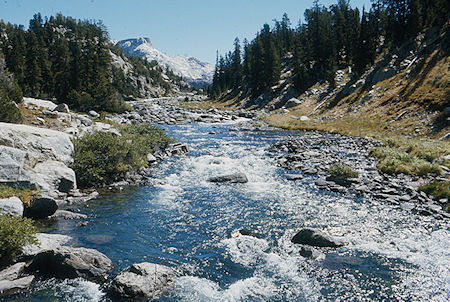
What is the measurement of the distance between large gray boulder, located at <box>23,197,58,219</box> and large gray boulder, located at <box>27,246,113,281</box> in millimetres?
4669

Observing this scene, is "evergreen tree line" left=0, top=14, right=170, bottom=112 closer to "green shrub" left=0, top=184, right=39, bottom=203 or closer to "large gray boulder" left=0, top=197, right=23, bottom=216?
"green shrub" left=0, top=184, right=39, bottom=203

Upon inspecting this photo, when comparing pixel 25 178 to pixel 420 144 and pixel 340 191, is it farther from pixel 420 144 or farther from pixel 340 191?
pixel 420 144

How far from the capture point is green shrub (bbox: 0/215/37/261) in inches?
371

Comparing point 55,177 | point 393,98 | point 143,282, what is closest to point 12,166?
point 55,177

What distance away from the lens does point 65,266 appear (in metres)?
9.66

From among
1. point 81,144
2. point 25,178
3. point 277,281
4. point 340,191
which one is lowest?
point 277,281

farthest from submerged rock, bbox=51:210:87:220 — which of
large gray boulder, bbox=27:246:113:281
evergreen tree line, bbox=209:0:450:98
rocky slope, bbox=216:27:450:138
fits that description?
evergreen tree line, bbox=209:0:450:98

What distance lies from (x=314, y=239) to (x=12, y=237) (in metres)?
11.2

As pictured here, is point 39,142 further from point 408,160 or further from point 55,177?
point 408,160

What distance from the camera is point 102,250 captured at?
1151 cm

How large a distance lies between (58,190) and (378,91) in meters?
53.2

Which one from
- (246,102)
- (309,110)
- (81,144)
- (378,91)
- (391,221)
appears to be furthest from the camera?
(246,102)

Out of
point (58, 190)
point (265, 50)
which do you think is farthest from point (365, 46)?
point (58, 190)

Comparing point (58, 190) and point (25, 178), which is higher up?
point (25, 178)
